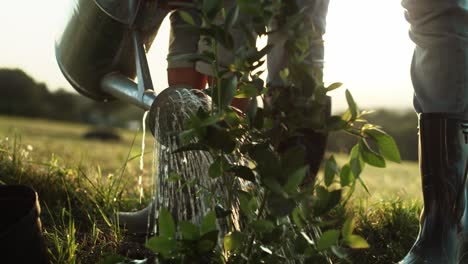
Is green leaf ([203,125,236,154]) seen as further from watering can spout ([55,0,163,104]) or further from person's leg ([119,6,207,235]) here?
person's leg ([119,6,207,235])

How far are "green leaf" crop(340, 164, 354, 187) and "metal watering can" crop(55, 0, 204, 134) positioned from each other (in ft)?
2.78

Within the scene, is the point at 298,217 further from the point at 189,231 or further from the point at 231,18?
the point at 231,18

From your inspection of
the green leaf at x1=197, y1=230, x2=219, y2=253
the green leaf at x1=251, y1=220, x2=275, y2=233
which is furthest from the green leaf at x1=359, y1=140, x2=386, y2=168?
the green leaf at x1=197, y1=230, x2=219, y2=253

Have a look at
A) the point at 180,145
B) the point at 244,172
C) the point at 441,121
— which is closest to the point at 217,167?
the point at 244,172

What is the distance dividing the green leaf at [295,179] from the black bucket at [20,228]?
71cm

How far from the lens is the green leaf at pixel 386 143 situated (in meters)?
1.19

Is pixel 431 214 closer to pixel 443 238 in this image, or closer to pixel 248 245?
pixel 443 238

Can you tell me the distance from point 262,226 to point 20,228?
0.62m

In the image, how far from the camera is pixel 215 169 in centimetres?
125

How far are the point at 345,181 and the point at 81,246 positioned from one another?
1041mm

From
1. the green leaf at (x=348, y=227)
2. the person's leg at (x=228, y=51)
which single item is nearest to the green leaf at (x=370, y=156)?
the green leaf at (x=348, y=227)

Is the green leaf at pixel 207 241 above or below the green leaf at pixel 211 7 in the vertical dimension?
below

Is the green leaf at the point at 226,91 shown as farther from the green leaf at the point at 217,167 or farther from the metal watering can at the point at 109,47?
the metal watering can at the point at 109,47

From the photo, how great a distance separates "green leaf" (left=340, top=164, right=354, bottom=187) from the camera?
1.18 meters
